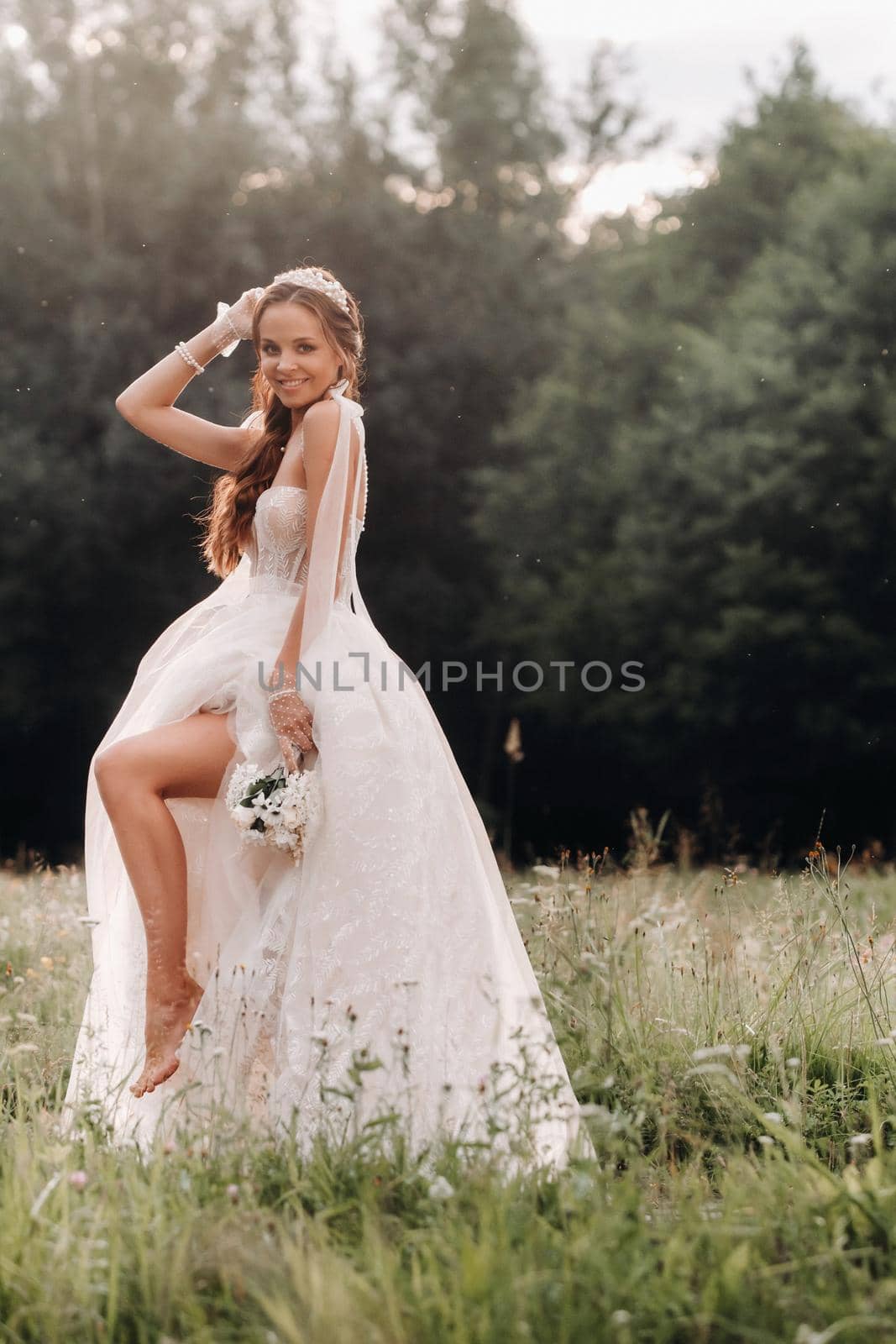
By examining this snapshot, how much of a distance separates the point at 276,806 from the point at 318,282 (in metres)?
1.73

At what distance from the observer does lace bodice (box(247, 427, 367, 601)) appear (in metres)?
4.04

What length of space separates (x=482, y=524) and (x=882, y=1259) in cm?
1675

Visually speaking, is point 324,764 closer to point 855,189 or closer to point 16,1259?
point 16,1259

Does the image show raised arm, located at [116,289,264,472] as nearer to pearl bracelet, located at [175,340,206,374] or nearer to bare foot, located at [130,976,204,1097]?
pearl bracelet, located at [175,340,206,374]

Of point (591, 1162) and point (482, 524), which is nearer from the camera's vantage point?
point (591, 1162)

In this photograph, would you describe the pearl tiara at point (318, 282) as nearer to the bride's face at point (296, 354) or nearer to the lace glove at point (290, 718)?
the bride's face at point (296, 354)

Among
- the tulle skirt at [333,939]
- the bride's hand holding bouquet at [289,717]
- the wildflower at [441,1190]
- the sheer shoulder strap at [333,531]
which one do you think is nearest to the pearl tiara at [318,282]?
the sheer shoulder strap at [333,531]

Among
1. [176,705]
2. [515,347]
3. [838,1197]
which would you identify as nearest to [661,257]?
[515,347]

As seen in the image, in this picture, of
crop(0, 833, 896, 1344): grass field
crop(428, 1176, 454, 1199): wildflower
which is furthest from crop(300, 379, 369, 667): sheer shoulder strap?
crop(428, 1176, 454, 1199): wildflower

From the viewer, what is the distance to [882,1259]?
8.31 feet

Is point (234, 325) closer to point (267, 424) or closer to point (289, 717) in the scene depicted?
point (267, 424)

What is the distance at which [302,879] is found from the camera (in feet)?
12.0

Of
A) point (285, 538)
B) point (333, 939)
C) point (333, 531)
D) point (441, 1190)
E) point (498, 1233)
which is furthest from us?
point (285, 538)

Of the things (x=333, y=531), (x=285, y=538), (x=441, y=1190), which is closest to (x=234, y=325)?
(x=285, y=538)
